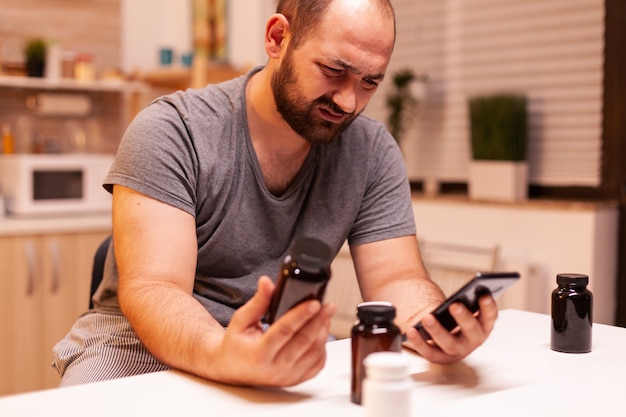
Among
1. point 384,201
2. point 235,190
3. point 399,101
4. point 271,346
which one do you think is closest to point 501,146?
point 399,101

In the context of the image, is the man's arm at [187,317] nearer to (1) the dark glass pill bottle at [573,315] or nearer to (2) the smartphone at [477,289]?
Result: (2) the smartphone at [477,289]

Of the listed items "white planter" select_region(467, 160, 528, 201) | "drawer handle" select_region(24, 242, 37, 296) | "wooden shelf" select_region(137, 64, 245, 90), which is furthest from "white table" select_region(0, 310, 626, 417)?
"wooden shelf" select_region(137, 64, 245, 90)

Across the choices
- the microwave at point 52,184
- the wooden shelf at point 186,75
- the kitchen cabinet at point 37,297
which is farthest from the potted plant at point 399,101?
the kitchen cabinet at point 37,297

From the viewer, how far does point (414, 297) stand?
4.97ft

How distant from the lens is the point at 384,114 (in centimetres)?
382

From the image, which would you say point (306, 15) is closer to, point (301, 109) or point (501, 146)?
point (301, 109)

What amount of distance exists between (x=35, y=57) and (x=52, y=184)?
64 centimetres

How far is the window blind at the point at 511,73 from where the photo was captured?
9.78 ft

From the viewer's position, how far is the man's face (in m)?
1.47

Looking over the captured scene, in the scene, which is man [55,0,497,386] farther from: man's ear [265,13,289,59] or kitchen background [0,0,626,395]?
kitchen background [0,0,626,395]

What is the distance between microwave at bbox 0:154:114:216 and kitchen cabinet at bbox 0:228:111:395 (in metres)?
0.17

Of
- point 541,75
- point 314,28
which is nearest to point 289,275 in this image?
point 314,28

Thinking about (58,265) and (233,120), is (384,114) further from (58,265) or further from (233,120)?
(233,120)

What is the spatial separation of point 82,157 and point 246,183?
7.00 feet
